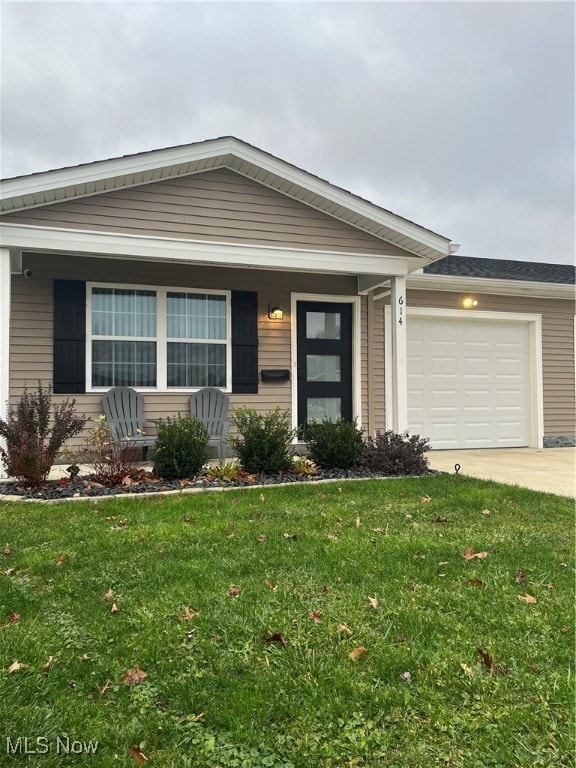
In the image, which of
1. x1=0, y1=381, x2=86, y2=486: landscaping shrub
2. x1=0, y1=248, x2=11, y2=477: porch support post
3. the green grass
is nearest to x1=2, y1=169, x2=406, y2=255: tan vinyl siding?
x1=0, y1=248, x2=11, y2=477: porch support post

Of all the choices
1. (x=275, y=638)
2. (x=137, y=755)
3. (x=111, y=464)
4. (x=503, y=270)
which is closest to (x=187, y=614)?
(x=275, y=638)

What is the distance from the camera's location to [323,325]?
8.34 meters

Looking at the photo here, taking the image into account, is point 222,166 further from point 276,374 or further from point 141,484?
point 141,484

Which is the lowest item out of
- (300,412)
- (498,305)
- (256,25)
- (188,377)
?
(300,412)

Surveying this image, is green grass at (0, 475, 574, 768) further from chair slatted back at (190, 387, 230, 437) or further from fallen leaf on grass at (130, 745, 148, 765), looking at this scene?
chair slatted back at (190, 387, 230, 437)

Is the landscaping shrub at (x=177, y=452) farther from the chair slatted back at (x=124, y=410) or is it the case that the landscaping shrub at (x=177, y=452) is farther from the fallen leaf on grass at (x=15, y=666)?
the fallen leaf on grass at (x=15, y=666)

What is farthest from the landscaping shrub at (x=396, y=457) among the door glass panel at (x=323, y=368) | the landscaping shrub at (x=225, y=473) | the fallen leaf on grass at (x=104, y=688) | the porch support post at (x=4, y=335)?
the fallen leaf on grass at (x=104, y=688)

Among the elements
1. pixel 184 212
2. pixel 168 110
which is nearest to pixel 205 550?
pixel 184 212

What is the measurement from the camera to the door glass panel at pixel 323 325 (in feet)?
27.1

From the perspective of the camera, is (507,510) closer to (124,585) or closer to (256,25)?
(124,585)

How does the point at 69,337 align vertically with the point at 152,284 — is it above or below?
below

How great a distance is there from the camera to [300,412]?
26.7ft

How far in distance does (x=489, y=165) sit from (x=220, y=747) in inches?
773

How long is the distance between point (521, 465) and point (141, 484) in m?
4.98
